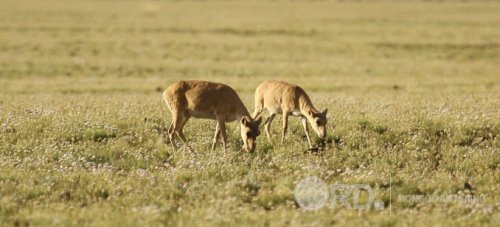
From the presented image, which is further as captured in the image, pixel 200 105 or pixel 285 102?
pixel 285 102

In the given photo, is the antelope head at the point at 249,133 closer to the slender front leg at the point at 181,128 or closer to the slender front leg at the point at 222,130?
the slender front leg at the point at 222,130

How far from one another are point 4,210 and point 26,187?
93cm

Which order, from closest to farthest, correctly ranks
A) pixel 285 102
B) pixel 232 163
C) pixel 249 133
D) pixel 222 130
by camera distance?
pixel 232 163, pixel 249 133, pixel 222 130, pixel 285 102

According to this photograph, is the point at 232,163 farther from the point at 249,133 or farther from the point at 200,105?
the point at 200,105

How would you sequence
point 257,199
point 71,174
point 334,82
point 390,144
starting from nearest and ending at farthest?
point 257,199, point 71,174, point 390,144, point 334,82

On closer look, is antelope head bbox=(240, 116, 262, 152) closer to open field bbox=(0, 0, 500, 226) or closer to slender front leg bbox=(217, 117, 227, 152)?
open field bbox=(0, 0, 500, 226)

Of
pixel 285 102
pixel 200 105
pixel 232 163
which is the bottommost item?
pixel 232 163

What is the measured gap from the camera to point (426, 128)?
14242mm

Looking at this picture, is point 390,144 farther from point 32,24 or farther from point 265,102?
point 32,24

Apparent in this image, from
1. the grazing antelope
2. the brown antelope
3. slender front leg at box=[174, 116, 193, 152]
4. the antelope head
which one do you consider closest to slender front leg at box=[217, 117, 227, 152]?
the grazing antelope

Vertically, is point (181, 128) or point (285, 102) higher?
point (285, 102)

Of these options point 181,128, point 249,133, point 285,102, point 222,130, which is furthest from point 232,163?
point 285,102

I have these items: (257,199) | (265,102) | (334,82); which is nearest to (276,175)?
(257,199)

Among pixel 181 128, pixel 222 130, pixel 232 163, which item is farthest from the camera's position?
pixel 181 128
